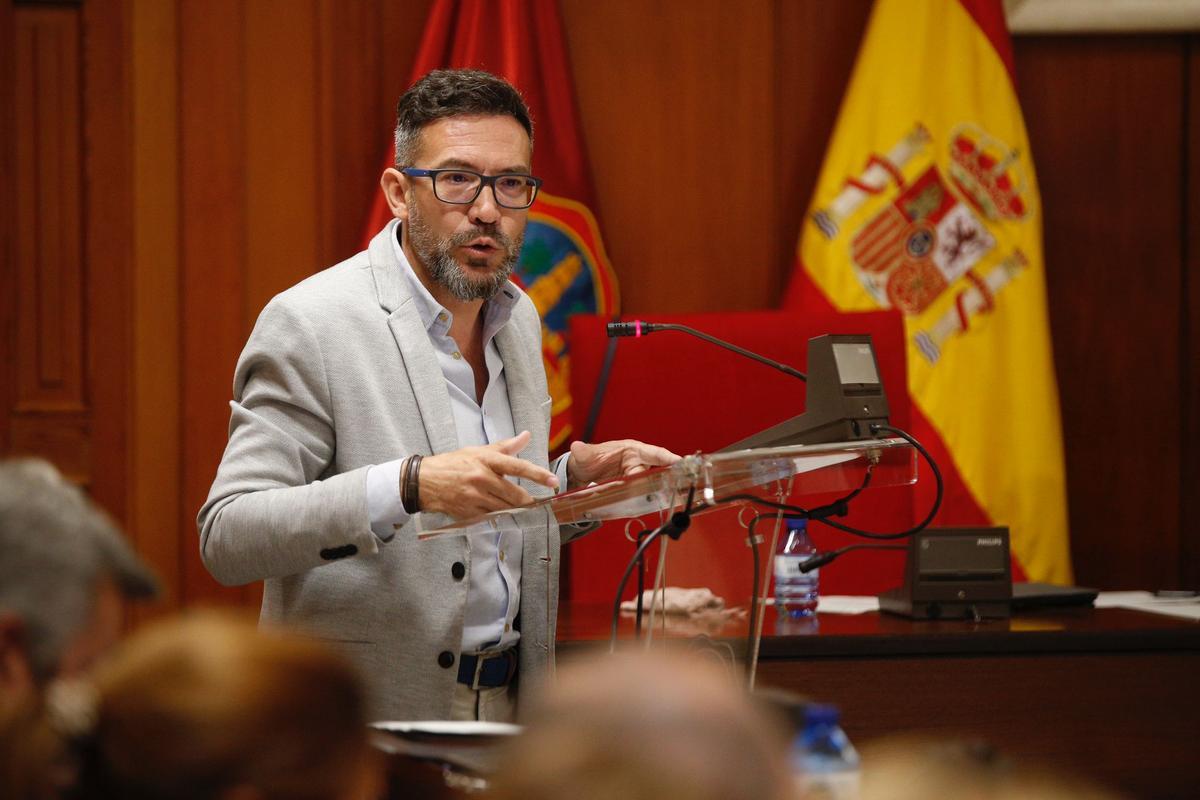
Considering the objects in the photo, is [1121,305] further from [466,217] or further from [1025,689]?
[466,217]

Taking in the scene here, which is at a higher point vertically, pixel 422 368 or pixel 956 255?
pixel 956 255

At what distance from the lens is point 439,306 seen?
7.00 ft

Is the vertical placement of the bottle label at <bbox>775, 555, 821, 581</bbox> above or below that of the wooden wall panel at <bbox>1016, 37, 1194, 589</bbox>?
below

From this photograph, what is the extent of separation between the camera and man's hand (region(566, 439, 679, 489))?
6.51ft

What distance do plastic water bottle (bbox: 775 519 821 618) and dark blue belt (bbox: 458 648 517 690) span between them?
38.8 inches

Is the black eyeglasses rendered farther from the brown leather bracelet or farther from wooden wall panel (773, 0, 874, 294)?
wooden wall panel (773, 0, 874, 294)

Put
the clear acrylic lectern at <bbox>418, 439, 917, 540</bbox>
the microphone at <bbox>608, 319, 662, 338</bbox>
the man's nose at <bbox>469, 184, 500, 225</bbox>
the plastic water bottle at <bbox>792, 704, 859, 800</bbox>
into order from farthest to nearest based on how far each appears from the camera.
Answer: the man's nose at <bbox>469, 184, 500, 225</bbox> → the microphone at <bbox>608, 319, 662, 338</bbox> → the clear acrylic lectern at <bbox>418, 439, 917, 540</bbox> → the plastic water bottle at <bbox>792, 704, 859, 800</bbox>

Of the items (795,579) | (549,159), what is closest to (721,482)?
(795,579)

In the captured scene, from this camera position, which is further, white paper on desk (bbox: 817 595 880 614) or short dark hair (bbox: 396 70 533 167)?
white paper on desk (bbox: 817 595 880 614)

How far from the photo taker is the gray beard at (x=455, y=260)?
2148mm

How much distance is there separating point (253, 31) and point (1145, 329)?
3.11 meters

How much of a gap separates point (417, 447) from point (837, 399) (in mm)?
651

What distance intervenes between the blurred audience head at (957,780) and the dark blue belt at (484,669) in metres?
1.34

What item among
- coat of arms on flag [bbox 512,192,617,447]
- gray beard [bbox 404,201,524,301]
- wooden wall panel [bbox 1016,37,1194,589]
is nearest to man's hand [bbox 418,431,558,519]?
gray beard [bbox 404,201,524,301]
